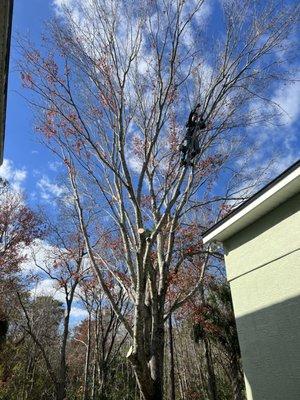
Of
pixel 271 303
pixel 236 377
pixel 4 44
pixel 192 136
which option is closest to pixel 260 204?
pixel 271 303

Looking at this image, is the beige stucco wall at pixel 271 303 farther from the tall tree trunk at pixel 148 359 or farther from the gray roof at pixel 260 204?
the tall tree trunk at pixel 148 359

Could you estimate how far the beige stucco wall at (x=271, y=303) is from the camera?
4383mm

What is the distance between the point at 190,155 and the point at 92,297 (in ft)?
48.3

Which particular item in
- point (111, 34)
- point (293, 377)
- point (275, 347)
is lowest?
point (293, 377)

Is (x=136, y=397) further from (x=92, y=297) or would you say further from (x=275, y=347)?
(x=275, y=347)

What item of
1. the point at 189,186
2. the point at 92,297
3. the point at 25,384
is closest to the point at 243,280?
the point at 189,186

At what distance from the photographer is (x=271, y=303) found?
15.8 ft

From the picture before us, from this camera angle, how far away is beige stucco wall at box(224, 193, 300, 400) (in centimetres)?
438

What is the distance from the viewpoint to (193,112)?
747cm

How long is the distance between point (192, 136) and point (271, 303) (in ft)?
12.7

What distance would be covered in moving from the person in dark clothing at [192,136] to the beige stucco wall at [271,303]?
93.7 inches

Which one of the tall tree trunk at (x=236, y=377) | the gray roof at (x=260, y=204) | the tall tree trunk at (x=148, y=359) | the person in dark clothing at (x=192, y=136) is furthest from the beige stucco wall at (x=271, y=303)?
the tall tree trunk at (x=236, y=377)

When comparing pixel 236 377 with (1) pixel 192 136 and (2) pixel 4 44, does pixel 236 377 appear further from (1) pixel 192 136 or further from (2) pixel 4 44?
(2) pixel 4 44

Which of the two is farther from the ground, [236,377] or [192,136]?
[192,136]
